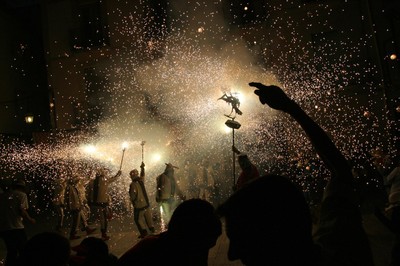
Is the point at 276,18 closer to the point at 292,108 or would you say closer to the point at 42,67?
the point at 42,67

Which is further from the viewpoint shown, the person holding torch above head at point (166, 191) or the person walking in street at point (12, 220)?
the person holding torch above head at point (166, 191)

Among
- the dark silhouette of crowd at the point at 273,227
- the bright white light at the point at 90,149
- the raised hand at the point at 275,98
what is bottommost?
the dark silhouette of crowd at the point at 273,227

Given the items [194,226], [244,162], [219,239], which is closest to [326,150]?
[194,226]

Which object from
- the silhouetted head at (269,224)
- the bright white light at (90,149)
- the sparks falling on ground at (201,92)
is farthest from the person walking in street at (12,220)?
the bright white light at (90,149)

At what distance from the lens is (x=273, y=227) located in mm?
987

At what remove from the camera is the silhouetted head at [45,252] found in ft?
6.47

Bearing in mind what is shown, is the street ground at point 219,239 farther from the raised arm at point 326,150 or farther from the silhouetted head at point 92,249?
the raised arm at point 326,150

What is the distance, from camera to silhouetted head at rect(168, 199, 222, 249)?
1.67 meters

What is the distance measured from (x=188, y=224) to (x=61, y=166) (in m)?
14.8

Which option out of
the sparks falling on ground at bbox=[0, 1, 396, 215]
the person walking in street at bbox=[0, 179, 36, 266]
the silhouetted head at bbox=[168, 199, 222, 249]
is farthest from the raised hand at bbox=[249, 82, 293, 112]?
the sparks falling on ground at bbox=[0, 1, 396, 215]

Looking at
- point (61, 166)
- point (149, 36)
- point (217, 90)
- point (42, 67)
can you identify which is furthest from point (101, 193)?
point (42, 67)

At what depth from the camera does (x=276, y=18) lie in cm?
1458

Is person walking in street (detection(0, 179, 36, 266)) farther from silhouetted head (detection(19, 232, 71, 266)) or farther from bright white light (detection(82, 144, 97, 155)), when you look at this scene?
bright white light (detection(82, 144, 97, 155))

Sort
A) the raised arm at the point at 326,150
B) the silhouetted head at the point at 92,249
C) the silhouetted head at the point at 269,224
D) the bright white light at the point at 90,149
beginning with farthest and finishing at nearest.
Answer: the bright white light at the point at 90,149, the silhouetted head at the point at 92,249, the raised arm at the point at 326,150, the silhouetted head at the point at 269,224
